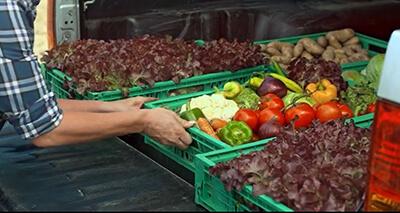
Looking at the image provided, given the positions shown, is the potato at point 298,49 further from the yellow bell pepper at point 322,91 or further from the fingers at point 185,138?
the fingers at point 185,138

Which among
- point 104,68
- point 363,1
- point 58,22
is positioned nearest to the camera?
point 104,68

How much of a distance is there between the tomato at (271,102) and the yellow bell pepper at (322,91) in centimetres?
28

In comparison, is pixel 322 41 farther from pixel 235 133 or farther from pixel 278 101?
pixel 235 133

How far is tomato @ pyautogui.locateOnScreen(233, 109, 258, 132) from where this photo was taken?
12.2 ft

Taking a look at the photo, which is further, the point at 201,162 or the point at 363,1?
the point at 363,1

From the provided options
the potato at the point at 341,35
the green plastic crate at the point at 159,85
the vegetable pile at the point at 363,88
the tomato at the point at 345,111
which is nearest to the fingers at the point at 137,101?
the green plastic crate at the point at 159,85

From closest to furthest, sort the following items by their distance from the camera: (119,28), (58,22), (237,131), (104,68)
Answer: (237,131), (104,68), (58,22), (119,28)

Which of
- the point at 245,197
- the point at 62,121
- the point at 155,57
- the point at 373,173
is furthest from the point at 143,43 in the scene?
the point at 373,173

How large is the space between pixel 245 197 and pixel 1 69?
1093 millimetres

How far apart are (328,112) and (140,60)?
118 cm

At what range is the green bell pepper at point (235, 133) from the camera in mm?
3527

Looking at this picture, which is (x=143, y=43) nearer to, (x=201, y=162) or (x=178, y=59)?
(x=178, y=59)

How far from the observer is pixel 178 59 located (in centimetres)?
446

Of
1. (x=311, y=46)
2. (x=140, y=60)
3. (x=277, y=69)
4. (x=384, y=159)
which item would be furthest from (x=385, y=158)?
(x=311, y=46)
